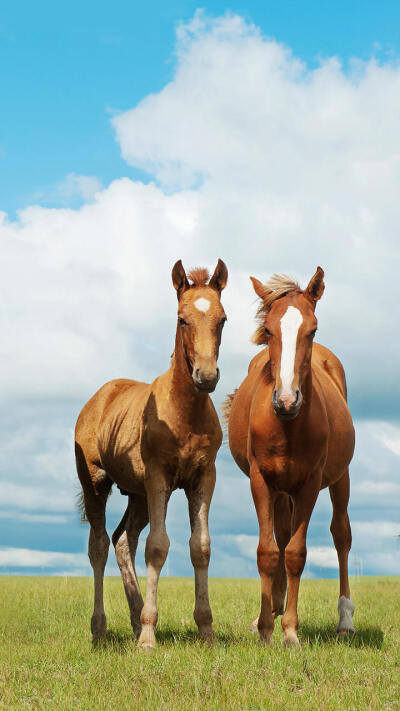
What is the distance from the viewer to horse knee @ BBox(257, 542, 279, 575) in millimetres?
7633

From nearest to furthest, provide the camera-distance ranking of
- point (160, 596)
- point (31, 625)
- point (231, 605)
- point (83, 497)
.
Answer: point (83, 497) < point (31, 625) < point (231, 605) < point (160, 596)

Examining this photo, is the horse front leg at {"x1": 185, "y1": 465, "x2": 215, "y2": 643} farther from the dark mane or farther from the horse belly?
the dark mane

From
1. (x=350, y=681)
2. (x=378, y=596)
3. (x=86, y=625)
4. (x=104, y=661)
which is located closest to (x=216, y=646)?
(x=104, y=661)

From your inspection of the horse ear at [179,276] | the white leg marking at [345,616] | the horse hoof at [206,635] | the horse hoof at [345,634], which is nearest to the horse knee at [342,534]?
the white leg marking at [345,616]

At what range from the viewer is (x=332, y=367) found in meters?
11.2

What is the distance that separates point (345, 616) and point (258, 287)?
4557 mm

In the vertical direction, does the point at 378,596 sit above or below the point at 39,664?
above

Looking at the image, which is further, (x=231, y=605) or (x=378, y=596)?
(x=378, y=596)

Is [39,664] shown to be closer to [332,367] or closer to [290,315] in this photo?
[290,315]

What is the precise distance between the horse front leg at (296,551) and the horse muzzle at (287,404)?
1.03m

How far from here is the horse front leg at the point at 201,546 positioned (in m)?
7.96

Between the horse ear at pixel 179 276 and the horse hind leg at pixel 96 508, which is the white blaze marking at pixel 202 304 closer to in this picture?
A: the horse ear at pixel 179 276

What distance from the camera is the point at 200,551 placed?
7996mm

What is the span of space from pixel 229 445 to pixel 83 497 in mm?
2242
